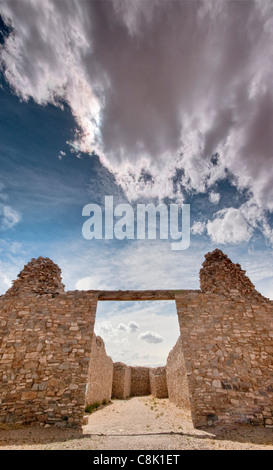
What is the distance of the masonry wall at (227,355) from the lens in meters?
6.78

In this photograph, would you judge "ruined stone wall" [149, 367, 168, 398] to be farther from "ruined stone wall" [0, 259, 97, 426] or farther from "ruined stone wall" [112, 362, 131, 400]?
"ruined stone wall" [0, 259, 97, 426]

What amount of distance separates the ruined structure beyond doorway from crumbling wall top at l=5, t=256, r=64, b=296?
0.13 ft

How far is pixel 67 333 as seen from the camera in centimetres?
769

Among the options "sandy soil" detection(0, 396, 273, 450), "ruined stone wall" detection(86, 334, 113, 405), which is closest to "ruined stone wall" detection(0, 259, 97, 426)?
"sandy soil" detection(0, 396, 273, 450)

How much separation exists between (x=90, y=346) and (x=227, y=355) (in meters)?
5.10

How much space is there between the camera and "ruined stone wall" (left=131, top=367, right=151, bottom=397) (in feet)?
82.2

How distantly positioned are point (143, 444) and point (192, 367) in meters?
2.90

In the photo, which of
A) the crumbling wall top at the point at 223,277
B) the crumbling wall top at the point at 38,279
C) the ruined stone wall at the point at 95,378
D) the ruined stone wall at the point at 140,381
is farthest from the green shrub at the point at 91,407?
the ruined stone wall at the point at 140,381

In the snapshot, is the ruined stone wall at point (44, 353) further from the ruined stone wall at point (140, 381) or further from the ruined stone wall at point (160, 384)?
the ruined stone wall at point (140, 381)

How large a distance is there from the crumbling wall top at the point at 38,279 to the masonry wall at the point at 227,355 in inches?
219

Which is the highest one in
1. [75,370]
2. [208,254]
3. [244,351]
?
[208,254]
